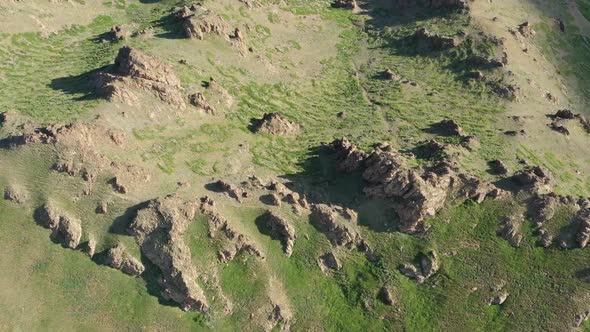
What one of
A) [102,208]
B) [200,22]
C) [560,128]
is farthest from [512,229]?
[200,22]

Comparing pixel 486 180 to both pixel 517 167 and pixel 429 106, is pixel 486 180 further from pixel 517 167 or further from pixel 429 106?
pixel 429 106

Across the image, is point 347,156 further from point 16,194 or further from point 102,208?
point 16,194

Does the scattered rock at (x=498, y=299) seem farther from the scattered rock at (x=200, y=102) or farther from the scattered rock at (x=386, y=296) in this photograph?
the scattered rock at (x=200, y=102)

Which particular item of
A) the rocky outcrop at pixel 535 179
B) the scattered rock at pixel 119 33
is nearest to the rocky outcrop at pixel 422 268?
the rocky outcrop at pixel 535 179

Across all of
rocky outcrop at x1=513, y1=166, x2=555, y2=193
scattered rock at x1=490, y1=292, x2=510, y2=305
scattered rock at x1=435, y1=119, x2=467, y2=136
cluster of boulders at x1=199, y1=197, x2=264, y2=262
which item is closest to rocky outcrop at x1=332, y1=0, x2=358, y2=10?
scattered rock at x1=435, y1=119, x2=467, y2=136

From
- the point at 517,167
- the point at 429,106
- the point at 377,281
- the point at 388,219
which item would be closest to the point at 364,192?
the point at 388,219

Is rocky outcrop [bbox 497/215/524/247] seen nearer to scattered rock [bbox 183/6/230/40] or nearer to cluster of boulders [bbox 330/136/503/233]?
cluster of boulders [bbox 330/136/503/233]
